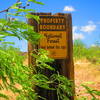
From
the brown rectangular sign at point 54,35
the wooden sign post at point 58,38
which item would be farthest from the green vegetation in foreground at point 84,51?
the brown rectangular sign at point 54,35

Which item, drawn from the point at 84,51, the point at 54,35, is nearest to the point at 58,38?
the point at 54,35

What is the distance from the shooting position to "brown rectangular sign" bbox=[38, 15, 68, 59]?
4.77 metres

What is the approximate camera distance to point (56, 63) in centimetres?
498

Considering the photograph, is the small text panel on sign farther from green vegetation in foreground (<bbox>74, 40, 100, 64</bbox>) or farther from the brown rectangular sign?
green vegetation in foreground (<bbox>74, 40, 100, 64</bbox>)

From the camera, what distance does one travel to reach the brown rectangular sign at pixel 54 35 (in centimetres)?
477

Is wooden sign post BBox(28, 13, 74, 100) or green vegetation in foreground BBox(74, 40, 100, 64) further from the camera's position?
green vegetation in foreground BBox(74, 40, 100, 64)

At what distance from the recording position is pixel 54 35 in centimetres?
479

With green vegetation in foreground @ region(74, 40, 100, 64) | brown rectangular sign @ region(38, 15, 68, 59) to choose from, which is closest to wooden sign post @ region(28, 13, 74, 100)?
brown rectangular sign @ region(38, 15, 68, 59)

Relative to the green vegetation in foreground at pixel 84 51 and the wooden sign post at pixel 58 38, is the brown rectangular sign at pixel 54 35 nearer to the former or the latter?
the wooden sign post at pixel 58 38

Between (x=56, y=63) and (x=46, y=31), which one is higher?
(x=46, y=31)

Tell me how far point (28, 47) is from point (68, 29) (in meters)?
0.71

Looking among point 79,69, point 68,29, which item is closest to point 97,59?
point 79,69

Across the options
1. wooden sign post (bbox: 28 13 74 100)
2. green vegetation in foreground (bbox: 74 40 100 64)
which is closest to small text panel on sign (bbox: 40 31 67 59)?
wooden sign post (bbox: 28 13 74 100)

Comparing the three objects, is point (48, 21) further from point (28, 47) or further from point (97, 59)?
point (97, 59)
